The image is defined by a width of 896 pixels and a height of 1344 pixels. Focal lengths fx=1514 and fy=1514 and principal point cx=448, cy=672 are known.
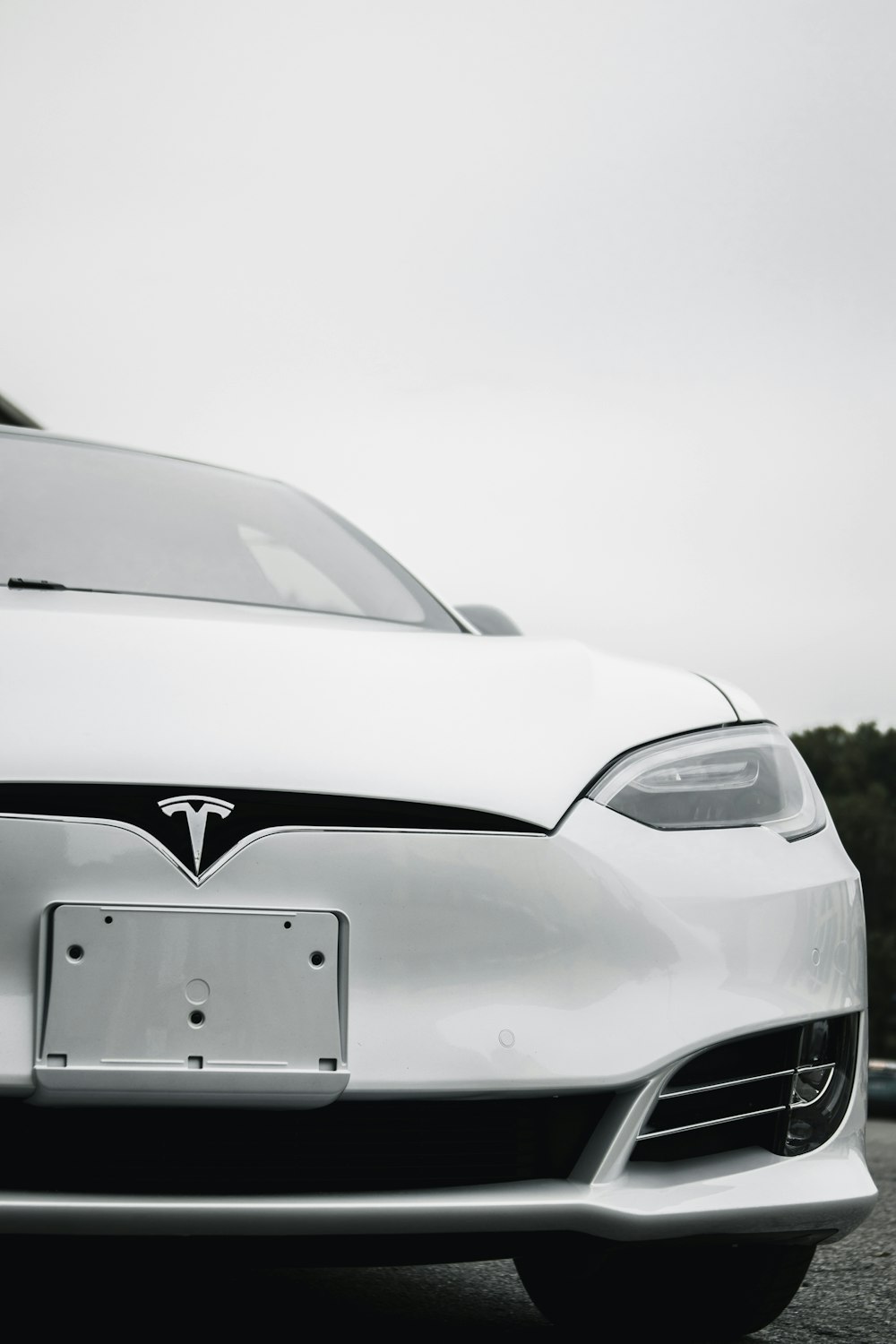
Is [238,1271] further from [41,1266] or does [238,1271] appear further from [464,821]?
[464,821]

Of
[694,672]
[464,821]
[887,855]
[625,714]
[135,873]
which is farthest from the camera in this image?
[887,855]

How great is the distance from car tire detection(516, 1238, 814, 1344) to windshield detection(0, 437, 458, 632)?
1.16 meters

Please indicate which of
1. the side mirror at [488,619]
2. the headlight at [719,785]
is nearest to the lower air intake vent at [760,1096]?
the headlight at [719,785]

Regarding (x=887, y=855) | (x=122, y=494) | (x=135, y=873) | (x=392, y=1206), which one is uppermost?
(x=122, y=494)

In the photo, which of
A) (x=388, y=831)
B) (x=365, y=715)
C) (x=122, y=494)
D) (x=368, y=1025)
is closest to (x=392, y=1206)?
(x=368, y=1025)

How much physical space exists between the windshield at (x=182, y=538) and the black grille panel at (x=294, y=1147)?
1.02 meters

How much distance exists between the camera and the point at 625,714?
6.63 feet

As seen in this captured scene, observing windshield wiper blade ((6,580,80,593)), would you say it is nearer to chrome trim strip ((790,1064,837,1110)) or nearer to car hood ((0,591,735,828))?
car hood ((0,591,735,828))

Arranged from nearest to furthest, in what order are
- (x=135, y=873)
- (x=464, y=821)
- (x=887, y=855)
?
(x=135, y=873)
(x=464, y=821)
(x=887, y=855)

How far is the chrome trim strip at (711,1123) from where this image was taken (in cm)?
179

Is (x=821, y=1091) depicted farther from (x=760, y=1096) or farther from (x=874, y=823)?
(x=874, y=823)

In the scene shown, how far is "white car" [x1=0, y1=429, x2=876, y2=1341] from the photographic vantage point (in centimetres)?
160

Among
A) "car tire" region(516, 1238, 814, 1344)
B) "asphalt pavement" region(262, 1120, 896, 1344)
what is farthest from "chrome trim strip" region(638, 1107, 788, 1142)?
"asphalt pavement" region(262, 1120, 896, 1344)

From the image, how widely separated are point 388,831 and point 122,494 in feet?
4.79
